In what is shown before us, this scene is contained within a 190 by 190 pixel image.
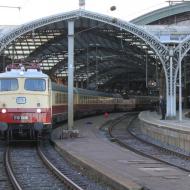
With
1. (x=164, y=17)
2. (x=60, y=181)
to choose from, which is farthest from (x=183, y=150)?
(x=164, y=17)

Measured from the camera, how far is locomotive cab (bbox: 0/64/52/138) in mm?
25250

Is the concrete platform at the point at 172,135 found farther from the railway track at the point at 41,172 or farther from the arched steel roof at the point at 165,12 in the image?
the arched steel roof at the point at 165,12

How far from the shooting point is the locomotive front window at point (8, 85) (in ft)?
85.2

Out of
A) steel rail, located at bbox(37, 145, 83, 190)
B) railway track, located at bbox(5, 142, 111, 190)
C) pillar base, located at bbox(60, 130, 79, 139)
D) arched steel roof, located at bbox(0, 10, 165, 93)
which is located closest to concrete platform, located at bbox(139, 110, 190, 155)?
pillar base, located at bbox(60, 130, 79, 139)

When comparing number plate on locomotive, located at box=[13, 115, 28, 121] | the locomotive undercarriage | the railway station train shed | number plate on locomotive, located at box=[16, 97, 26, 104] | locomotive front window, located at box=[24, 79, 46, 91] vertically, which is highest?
the railway station train shed

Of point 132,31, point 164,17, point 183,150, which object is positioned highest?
point 164,17

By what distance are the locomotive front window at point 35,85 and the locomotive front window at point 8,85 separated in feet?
1.57

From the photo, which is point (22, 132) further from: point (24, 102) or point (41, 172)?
point (41, 172)

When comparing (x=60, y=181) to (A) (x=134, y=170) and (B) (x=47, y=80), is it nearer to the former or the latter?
(A) (x=134, y=170)

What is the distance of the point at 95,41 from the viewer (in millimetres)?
64750

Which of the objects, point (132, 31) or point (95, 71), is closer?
point (132, 31)

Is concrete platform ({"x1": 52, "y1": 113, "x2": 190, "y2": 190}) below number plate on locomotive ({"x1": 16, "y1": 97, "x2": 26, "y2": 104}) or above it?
below

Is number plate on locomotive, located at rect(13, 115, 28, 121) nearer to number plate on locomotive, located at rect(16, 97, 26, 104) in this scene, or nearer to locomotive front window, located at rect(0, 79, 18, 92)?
number plate on locomotive, located at rect(16, 97, 26, 104)

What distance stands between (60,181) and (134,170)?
7.53ft
